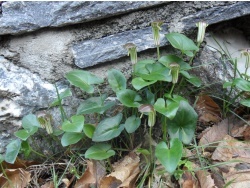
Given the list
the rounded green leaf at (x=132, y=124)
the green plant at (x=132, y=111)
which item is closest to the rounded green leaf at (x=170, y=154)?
the green plant at (x=132, y=111)

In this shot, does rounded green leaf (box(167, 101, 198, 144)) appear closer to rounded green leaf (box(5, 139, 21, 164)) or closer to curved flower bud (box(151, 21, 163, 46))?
curved flower bud (box(151, 21, 163, 46))

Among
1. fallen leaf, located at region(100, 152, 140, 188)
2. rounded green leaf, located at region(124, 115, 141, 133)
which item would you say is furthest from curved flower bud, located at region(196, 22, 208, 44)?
fallen leaf, located at region(100, 152, 140, 188)

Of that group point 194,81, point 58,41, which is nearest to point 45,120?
point 58,41

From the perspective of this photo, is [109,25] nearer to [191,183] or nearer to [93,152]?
[93,152]

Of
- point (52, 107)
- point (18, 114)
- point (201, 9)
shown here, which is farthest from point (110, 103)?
point (201, 9)

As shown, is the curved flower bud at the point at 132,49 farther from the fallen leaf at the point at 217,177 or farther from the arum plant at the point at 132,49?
the fallen leaf at the point at 217,177
